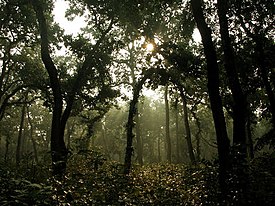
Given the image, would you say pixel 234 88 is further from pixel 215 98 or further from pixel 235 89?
pixel 215 98

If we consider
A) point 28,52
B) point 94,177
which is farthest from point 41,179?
point 28,52

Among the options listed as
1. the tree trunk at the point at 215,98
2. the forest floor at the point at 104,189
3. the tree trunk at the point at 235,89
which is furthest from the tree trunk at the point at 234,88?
the forest floor at the point at 104,189

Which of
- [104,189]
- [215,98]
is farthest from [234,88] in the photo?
[104,189]

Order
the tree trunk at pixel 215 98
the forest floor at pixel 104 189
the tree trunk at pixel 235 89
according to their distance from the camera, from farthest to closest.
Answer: the tree trunk at pixel 235 89 → the tree trunk at pixel 215 98 → the forest floor at pixel 104 189

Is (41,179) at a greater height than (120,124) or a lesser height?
lesser

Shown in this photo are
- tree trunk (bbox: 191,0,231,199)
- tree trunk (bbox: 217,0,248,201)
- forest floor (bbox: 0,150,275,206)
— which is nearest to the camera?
forest floor (bbox: 0,150,275,206)

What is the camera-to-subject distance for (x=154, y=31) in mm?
14898

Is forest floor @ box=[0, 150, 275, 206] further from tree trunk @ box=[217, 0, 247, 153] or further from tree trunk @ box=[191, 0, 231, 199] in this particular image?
tree trunk @ box=[217, 0, 247, 153]

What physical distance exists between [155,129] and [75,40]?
6063cm

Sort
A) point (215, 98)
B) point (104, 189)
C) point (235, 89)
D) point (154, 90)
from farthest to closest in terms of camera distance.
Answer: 1. point (154, 90)
2. point (235, 89)
3. point (104, 189)
4. point (215, 98)

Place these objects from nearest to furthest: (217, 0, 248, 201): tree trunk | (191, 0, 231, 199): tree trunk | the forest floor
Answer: the forest floor < (191, 0, 231, 199): tree trunk < (217, 0, 248, 201): tree trunk

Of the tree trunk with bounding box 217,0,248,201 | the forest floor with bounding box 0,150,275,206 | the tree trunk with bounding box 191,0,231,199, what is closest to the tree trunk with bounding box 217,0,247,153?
the tree trunk with bounding box 217,0,248,201

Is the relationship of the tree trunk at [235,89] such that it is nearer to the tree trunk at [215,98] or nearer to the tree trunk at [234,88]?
the tree trunk at [234,88]

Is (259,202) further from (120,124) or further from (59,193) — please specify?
(120,124)
